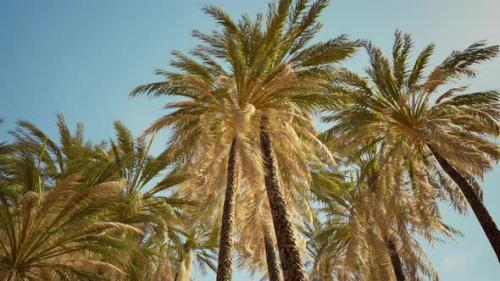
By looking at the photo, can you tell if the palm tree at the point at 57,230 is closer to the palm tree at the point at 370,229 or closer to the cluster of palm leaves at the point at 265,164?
the cluster of palm leaves at the point at 265,164

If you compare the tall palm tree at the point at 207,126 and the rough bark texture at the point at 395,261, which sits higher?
the tall palm tree at the point at 207,126

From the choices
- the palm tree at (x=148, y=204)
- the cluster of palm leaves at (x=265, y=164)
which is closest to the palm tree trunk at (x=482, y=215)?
the cluster of palm leaves at (x=265, y=164)

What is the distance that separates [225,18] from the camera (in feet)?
41.1

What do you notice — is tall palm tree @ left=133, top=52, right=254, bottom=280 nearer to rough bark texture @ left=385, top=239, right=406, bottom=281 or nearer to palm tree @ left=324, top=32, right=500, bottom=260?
palm tree @ left=324, top=32, right=500, bottom=260

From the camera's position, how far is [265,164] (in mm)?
11602

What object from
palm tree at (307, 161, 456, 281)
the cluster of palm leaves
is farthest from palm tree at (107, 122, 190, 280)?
palm tree at (307, 161, 456, 281)

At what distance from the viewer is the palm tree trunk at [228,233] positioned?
32.5ft

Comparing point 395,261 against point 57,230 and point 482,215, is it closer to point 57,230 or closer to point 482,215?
point 482,215

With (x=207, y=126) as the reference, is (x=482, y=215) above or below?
below

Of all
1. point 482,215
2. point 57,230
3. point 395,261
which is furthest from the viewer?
point 395,261

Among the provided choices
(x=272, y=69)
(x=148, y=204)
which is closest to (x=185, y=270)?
(x=148, y=204)

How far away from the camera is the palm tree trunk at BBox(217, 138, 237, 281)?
9.91 m

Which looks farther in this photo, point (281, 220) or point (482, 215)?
point (482, 215)

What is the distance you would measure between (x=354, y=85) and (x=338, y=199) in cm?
568
